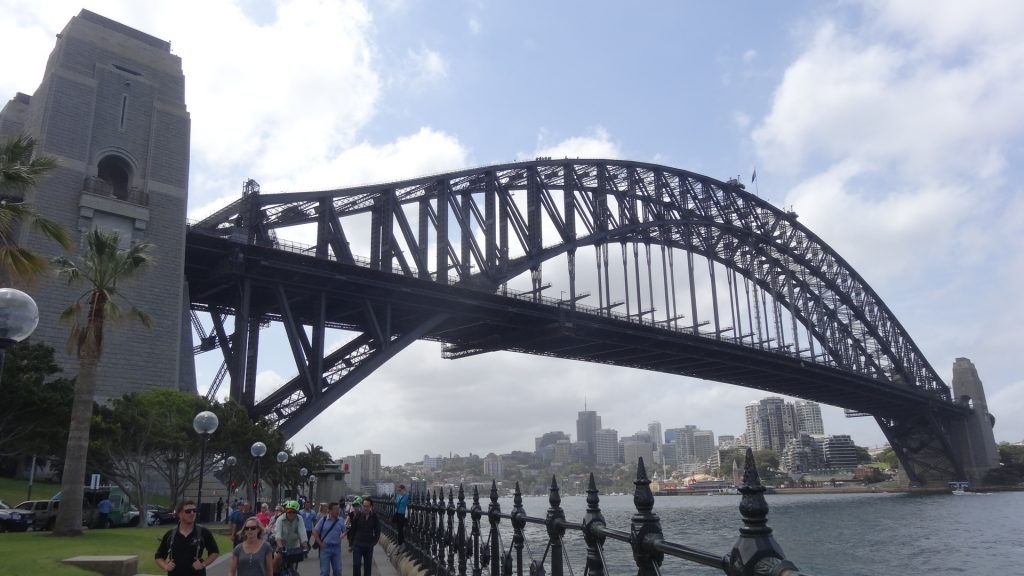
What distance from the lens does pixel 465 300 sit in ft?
161

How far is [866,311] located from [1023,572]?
87197 millimetres

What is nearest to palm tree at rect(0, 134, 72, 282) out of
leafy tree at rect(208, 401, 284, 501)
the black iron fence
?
the black iron fence

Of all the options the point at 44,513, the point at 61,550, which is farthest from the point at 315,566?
the point at 44,513

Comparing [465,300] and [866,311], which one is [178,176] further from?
[866,311]

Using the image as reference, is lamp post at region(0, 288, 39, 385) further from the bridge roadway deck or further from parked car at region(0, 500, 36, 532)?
the bridge roadway deck

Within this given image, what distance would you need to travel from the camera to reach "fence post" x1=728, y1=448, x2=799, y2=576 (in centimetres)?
321

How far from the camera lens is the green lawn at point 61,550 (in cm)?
1484

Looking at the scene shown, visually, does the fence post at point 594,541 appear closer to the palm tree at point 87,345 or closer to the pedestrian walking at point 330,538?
the pedestrian walking at point 330,538

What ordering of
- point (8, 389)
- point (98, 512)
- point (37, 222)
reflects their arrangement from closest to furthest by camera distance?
1. point (37, 222)
2. point (8, 389)
3. point (98, 512)

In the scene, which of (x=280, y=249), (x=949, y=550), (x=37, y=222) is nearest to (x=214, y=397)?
(x=280, y=249)

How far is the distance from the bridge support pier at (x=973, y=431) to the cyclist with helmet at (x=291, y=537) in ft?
377

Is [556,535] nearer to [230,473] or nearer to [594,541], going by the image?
[594,541]

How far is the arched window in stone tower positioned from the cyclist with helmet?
31.1m

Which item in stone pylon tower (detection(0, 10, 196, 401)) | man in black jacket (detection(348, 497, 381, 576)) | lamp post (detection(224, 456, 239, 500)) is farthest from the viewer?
lamp post (detection(224, 456, 239, 500))
